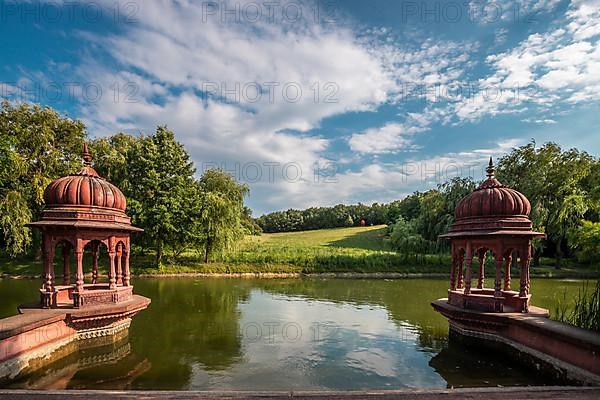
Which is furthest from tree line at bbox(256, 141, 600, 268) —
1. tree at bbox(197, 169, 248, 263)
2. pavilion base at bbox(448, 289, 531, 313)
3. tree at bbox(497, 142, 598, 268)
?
pavilion base at bbox(448, 289, 531, 313)

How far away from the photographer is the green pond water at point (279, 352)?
8008 millimetres

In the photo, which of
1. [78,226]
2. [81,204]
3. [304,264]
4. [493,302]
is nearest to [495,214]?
[493,302]

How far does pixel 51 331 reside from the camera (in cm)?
927

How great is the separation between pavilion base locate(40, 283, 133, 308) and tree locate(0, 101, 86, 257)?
47.2 feet

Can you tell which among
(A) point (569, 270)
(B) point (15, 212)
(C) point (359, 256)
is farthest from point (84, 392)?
(A) point (569, 270)

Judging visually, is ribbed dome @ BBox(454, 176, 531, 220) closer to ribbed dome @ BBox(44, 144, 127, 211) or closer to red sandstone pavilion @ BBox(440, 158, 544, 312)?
red sandstone pavilion @ BBox(440, 158, 544, 312)

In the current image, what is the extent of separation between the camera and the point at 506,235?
10336mm

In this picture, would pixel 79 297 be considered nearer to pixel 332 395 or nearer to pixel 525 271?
pixel 332 395

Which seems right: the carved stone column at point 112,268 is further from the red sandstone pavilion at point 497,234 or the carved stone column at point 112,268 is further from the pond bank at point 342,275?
the pond bank at point 342,275

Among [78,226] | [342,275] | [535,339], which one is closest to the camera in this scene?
[535,339]

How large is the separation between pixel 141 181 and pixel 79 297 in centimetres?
1996

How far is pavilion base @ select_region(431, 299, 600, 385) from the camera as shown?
7.21 metres

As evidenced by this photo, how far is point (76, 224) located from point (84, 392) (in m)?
6.46

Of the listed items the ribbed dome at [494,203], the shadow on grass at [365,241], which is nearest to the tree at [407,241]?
the shadow on grass at [365,241]
